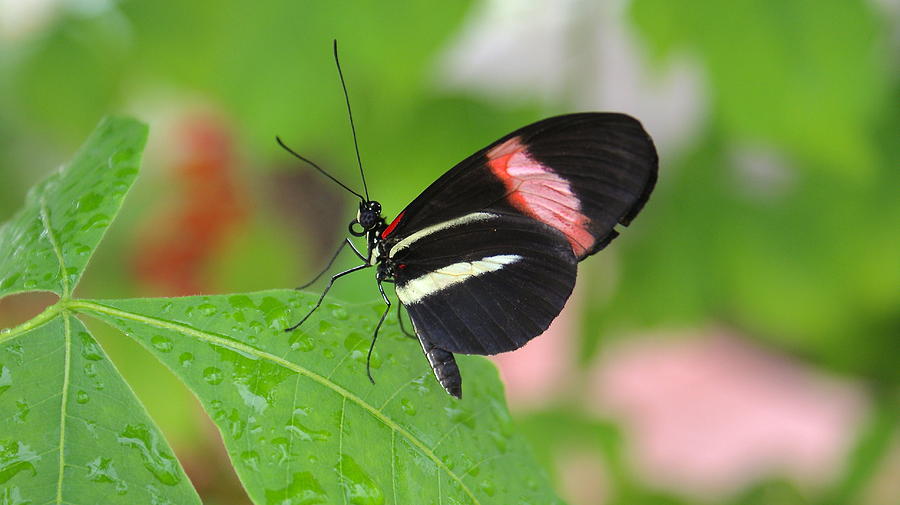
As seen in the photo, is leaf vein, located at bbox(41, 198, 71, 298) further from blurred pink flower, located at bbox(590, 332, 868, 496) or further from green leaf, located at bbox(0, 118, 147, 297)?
blurred pink flower, located at bbox(590, 332, 868, 496)

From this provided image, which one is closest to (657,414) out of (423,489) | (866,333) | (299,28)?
(866,333)

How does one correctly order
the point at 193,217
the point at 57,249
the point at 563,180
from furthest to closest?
the point at 193,217
the point at 563,180
the point at 57,249

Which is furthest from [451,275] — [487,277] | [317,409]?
[317,409]

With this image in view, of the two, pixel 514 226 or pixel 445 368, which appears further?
pixel 514 226

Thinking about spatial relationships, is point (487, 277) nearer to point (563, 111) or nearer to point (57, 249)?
point (57, 249)

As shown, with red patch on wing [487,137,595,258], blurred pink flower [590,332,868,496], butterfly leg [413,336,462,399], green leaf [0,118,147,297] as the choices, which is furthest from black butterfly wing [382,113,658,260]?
blurred pink flower [590,332,868,496]

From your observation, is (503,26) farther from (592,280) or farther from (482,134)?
(592,280)

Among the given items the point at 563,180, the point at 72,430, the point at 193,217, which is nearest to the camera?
the point at 72,430

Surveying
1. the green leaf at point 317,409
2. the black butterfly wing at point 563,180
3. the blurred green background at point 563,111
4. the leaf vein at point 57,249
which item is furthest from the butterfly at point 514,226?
the blurred green background at point 563,111

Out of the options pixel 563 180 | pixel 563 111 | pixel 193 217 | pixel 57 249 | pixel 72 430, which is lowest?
pixel 72 430
